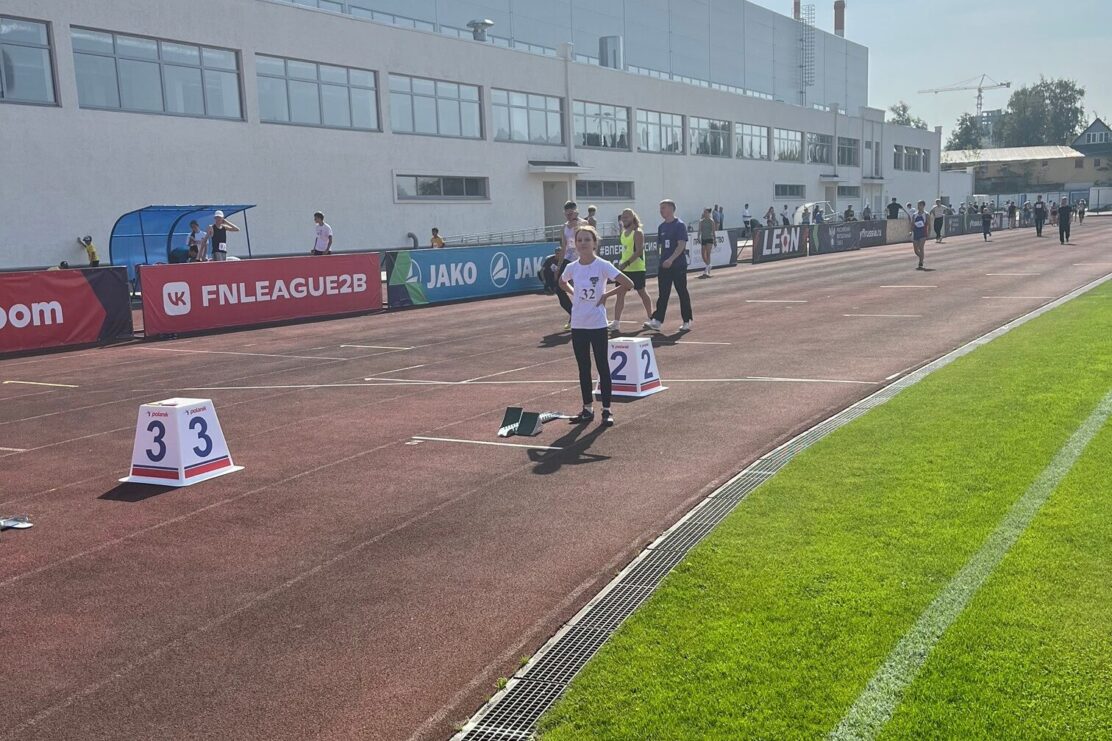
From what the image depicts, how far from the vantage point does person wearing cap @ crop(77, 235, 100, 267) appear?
1026 inches

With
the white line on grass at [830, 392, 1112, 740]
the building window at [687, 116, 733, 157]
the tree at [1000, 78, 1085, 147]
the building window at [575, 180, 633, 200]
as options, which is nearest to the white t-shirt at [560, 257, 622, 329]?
the white line on grass at [830, 392, 1112, 740]

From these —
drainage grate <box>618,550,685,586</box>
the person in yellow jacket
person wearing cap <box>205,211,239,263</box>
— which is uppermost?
person wearing cap <box>205,211,239,263</box>

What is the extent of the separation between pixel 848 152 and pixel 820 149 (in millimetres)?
6016

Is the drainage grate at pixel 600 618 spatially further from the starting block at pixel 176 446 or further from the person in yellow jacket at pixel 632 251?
the person in yellow jacket at pixel 632 251

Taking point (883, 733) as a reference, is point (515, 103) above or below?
above

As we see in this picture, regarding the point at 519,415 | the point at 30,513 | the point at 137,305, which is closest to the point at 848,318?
the point at 519,415

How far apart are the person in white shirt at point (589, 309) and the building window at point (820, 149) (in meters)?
65.2

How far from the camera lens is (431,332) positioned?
18203 mm

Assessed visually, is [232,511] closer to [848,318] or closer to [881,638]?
[881,638]

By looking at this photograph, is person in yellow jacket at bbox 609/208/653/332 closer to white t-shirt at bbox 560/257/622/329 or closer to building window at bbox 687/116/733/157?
white t-shirt at bbox 560/257/622/329

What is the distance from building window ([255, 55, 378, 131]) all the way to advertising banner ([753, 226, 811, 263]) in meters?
15.9

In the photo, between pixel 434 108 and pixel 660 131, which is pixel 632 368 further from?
pixel 660 131

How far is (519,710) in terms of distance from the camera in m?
3.94

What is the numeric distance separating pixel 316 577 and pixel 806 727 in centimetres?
309
